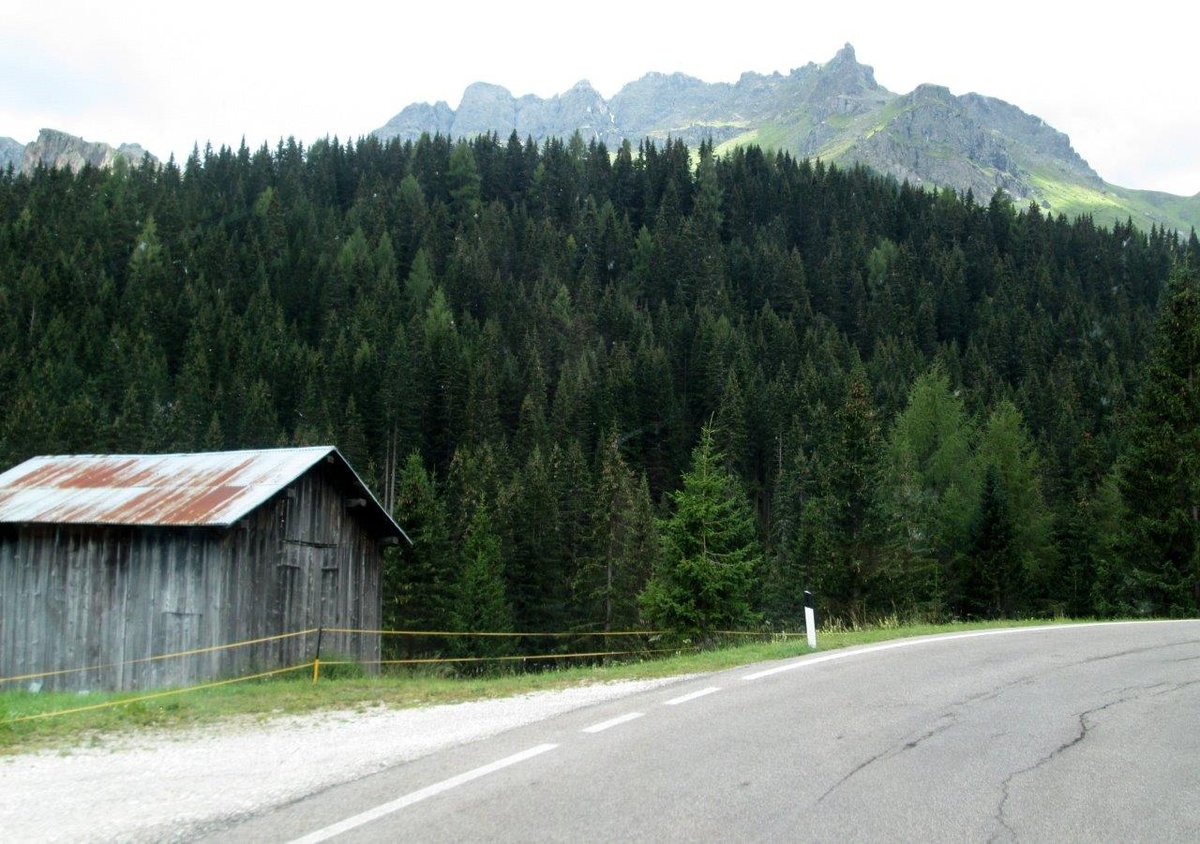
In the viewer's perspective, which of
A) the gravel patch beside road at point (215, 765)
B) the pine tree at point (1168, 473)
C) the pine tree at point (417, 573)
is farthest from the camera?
the pine tree at point (417, 573)

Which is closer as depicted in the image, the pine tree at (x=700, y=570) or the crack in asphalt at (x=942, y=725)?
the crack in asphalt at (x=942, y=725)

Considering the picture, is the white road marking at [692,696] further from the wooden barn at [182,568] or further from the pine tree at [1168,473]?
the pine tree at [1168,473]

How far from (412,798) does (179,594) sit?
50.2ft

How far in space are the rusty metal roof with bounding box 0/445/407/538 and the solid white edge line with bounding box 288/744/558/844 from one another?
12.4 m

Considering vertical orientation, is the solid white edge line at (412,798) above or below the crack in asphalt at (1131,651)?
above

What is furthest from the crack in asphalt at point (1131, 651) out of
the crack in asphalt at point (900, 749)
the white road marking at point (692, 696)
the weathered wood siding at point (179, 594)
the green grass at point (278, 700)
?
the weathered wood siding at point (179, 594)

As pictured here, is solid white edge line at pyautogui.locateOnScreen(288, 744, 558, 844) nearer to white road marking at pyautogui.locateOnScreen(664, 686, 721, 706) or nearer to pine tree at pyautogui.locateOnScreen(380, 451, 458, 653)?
white road marking at pyautogui.locateOnScreen(664, 686, 721, 706)

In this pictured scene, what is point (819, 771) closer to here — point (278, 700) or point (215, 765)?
point (215, 765)

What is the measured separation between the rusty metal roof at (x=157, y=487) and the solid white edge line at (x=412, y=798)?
40.8 feet

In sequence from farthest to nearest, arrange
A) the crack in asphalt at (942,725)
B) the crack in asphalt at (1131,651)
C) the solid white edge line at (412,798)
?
the crack in asphalt at (1131,651) → the crack in asphalt at (942,725) → the solid white edge line at (412,798)

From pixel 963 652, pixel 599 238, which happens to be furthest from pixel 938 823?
pixel 599 238

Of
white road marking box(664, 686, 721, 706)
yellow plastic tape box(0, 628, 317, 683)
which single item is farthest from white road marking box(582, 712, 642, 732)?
yellow plastic tape box(0, 628, 317, 683)

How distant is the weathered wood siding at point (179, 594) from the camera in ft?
62.2

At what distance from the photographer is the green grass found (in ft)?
31.7
